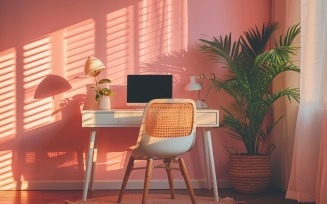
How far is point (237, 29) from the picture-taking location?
4.59 metres

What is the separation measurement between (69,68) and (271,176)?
2140mm

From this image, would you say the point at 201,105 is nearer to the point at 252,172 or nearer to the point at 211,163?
the point at 211,163

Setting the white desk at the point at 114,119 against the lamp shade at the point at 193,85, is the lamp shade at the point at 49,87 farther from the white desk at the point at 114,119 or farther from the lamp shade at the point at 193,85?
the lamp shade at the point at 193,85

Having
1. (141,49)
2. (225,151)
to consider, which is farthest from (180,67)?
(225,151)

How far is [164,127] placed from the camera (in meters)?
3.32

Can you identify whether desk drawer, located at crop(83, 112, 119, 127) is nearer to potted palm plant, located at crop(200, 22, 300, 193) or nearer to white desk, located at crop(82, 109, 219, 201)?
white desk, located at crop(82, 109, 219, 201)

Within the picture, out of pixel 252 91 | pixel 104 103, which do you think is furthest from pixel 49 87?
pixel 252 91

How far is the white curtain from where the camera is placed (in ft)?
11.6

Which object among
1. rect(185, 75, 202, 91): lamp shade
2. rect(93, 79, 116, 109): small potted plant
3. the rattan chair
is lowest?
the rattan chair

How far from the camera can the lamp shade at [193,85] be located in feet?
14.2

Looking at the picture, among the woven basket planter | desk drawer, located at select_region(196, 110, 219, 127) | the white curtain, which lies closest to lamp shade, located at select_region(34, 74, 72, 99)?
desk drawer, located at select_region(196, 110, 219, 127)

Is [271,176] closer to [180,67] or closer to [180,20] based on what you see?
[180,67]

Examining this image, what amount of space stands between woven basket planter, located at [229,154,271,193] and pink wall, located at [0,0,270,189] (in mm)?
397

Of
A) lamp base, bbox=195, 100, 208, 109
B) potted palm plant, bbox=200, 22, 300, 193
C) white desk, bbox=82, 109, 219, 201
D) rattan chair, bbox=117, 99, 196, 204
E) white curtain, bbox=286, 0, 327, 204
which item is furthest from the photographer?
lamp base, bbox=195, 100, 208, 109
